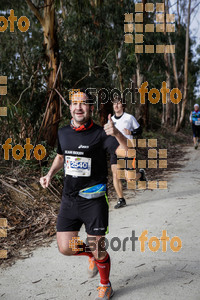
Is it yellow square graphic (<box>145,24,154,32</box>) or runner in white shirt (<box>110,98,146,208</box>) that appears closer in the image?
runner in white shirt (<box>110,98,146,208</box>)

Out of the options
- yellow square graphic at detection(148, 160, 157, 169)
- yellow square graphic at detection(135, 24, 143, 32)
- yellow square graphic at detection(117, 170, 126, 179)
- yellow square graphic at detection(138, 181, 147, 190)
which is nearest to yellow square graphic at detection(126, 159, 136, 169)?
yellow square graphic at detection(117, 170, 126, 179)

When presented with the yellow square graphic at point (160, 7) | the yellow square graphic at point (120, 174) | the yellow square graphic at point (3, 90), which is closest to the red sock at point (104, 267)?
the yellow square graphic at point (120, 174)

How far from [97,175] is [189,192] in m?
4.23

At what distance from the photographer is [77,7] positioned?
10.0m

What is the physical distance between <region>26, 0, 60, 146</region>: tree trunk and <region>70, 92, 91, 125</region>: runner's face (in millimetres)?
4718

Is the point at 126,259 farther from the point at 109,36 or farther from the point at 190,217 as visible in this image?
the point at 109,36

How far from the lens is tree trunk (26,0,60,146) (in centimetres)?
751

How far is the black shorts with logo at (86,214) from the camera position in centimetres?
279

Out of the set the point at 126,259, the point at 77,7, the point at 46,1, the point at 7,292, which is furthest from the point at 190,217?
the point at 77,7

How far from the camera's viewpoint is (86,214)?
9.30ft

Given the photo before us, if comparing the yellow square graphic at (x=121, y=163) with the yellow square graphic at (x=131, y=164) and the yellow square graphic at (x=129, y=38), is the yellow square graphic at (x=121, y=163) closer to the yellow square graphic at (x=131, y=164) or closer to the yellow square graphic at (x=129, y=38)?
the yellow square graphic at (x=131, y=164)

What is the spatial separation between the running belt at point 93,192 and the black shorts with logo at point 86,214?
0.03 meters

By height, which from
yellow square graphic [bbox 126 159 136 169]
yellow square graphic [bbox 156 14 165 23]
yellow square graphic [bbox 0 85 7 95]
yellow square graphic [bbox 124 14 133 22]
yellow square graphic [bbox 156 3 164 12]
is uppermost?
yellow square graphic [bbox 156 3 164 12]

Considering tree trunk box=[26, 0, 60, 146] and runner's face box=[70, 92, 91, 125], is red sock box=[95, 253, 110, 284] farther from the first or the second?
tree trunk box=[26, 0, 60, 146]
